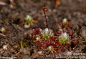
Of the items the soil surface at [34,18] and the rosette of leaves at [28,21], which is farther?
the rosette of leaves at [28,21]

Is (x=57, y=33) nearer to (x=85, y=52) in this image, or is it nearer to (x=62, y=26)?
(x=62, y=26)

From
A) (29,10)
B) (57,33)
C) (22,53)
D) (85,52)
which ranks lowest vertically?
(85,52)

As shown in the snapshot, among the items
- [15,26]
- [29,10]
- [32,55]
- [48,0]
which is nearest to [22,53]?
[32,55]

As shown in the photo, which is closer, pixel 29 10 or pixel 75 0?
pixel 29 10

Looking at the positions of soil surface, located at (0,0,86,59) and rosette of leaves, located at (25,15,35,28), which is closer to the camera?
soil surface, located at (0,0,86,59)

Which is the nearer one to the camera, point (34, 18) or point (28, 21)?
point (28, 21)

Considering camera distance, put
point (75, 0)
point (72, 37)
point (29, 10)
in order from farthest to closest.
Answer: point (75, 0)
point (29, 10)
point (72, 37)

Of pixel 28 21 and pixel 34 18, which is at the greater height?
pixel 34 18

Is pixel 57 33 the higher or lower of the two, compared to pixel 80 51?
higher
